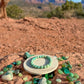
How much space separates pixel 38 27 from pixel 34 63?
3.13 meters

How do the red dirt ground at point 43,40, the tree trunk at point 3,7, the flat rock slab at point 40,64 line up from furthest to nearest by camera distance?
the tree trunk at point 3,7 → the red dirt ground at point 43,40 → the flat rock slab at point 40,64

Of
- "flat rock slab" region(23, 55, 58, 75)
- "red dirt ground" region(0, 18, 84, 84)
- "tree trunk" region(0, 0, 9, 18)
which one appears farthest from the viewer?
"tree trunk" region(0, 0, 9, 18)

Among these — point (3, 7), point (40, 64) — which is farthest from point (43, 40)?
point (3, 7)

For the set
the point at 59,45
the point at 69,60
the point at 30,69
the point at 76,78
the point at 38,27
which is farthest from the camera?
the point at 38,27

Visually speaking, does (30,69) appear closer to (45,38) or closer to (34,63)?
(34,63)

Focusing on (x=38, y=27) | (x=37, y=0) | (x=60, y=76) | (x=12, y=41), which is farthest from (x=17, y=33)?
(x=37, y=0)

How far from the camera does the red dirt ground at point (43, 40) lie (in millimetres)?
3372

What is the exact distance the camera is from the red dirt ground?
11.1ft

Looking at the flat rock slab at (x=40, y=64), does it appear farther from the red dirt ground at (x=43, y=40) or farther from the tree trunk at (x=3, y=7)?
the tree trunk at (x=3, y=7)

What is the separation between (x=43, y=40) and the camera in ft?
13.5

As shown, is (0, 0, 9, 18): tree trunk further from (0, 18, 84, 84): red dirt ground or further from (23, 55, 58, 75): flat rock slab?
(23, 55, 58, 75): flat rock slab

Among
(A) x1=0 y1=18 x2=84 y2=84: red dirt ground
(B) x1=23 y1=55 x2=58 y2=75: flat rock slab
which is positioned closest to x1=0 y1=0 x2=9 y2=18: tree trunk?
(A) x1=0 y1=18 x2=84 y2=84: red dirt ground

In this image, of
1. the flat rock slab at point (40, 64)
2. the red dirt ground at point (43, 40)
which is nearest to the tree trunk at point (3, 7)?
the red dirt ground at point (43, 40)

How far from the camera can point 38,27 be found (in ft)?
16.9
